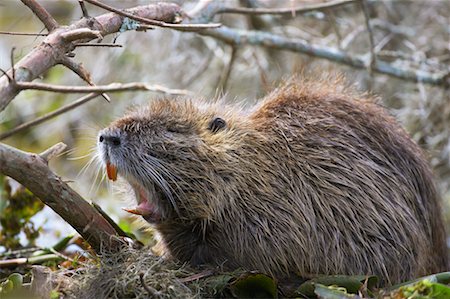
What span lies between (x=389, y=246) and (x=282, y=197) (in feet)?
1.56

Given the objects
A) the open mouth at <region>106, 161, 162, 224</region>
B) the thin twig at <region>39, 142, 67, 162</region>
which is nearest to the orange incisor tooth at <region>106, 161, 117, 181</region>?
the open mouth at <region>106, 161, 162, 224</region>

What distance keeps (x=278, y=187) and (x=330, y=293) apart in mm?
638

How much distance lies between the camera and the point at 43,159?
255cm

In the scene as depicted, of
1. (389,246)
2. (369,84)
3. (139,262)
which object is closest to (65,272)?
(139,262)

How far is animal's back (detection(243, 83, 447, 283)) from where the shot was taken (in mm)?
3016

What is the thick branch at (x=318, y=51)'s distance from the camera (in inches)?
185

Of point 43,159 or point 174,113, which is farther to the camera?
point 174,113

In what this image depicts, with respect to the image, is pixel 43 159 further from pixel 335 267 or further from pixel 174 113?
pixel 335 267

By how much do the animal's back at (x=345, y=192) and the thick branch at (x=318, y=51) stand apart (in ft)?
4.55

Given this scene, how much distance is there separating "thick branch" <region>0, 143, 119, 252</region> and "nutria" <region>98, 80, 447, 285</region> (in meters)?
0.16

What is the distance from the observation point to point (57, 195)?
264 centimetres

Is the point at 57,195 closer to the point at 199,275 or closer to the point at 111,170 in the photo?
the point at 111,170

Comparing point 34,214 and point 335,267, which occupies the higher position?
point 34,214

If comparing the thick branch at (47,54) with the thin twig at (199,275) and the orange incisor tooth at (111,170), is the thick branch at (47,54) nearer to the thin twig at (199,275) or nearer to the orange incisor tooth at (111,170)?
the orange incisor tooth at (111,170)
